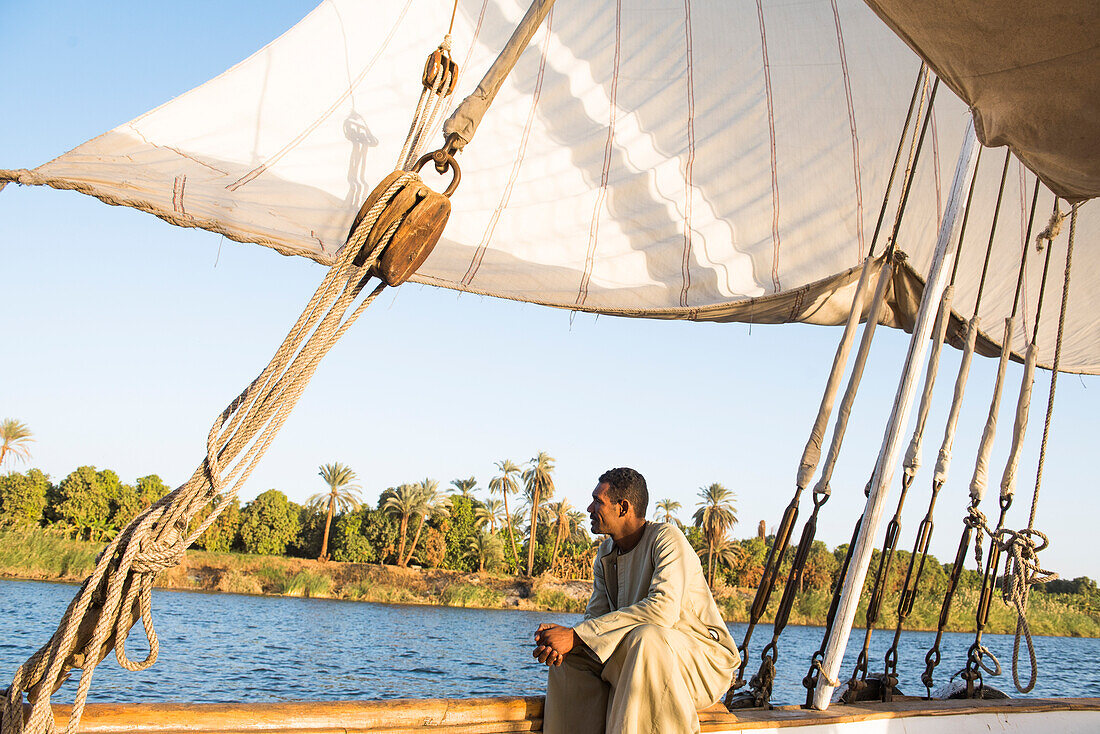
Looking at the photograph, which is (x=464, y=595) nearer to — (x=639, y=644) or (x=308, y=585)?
(x=308, y=585)

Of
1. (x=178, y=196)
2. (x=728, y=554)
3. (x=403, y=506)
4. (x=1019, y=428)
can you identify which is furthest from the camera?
(x=728, y=554)

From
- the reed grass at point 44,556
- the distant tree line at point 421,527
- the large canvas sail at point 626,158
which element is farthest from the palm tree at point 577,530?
the large canvas sail at point 626,158

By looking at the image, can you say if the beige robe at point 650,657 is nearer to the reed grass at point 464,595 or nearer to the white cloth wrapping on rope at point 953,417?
the white cloth wrapping on rope at point 953,417

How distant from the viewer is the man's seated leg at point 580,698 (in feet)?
6.75

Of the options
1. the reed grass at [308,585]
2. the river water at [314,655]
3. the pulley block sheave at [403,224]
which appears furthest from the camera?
the reed grass at [308,585]

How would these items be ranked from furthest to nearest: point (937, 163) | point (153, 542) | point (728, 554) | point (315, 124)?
point (728, 554)
point (937, 163)
point (315, 124)
point (153, 542)

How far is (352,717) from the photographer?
1823 millimetres

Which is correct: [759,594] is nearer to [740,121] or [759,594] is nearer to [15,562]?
[740,121]

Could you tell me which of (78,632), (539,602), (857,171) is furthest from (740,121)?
(539,602)

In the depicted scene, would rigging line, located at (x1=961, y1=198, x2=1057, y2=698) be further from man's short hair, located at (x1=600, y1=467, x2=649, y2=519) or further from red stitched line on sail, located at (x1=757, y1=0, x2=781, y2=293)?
man's short hair, located at (x1=600, y1=467, x2=649, y2=519)

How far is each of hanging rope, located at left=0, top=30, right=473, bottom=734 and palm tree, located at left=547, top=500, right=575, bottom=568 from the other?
46907 mm

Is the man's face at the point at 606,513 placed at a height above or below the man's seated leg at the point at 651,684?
above

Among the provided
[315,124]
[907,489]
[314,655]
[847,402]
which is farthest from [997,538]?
[314,655]

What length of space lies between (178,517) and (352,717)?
0.79m
